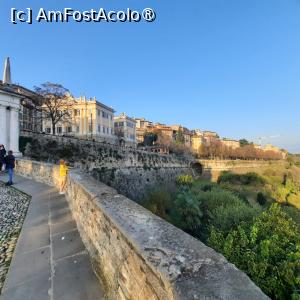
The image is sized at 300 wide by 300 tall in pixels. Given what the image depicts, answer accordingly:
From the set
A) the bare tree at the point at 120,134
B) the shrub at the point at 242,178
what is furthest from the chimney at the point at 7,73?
the shrub at the point at 242,178

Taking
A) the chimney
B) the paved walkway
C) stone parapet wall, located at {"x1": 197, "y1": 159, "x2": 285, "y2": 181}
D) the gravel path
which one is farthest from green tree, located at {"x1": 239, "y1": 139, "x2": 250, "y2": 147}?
the paved walkway

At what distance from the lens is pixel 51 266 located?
13.7ft

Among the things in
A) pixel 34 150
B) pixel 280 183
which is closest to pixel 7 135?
pixel 34 150

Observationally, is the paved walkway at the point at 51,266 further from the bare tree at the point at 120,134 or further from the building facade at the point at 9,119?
the bare tree at the point at 120,134

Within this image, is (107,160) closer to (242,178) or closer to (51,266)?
(51,266)

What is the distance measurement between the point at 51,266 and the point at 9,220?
3475 mm

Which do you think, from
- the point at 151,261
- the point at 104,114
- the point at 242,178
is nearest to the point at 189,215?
the point at 151,261

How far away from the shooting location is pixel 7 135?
82.5ft

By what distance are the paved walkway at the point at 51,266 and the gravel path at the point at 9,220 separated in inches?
5.6

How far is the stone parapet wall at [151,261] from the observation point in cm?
182

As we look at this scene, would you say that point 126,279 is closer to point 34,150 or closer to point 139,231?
point 139,231

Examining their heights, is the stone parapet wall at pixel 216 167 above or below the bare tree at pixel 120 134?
below

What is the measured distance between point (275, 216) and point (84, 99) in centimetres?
5676

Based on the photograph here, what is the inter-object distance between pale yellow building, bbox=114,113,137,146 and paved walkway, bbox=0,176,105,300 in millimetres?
65974
